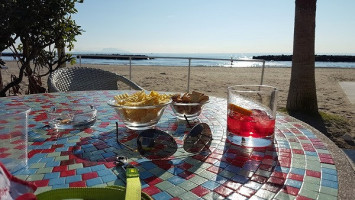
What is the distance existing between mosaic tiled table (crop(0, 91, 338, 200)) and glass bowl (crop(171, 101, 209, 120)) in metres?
0.13

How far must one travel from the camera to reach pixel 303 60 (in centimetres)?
472

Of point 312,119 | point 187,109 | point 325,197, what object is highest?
point 187,109

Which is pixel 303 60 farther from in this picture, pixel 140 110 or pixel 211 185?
pixel 211 185

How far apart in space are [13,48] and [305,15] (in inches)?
189

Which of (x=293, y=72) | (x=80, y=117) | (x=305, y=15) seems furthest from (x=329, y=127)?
(x=80, y=117)

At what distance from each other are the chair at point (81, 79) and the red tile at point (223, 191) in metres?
2.11

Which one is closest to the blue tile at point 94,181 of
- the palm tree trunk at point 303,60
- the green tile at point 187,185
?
the green tile at point 187,185

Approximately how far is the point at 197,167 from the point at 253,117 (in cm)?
30

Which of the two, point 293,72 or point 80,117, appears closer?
point 80,117

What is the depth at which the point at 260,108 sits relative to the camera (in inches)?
39.6

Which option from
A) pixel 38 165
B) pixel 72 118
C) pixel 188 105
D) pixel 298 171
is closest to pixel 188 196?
pixel 298 171

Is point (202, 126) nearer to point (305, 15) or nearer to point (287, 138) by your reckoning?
point (287, 138)

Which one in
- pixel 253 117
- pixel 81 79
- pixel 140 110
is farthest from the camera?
pixel 81 79

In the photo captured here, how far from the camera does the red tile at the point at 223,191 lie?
25.0 inches
